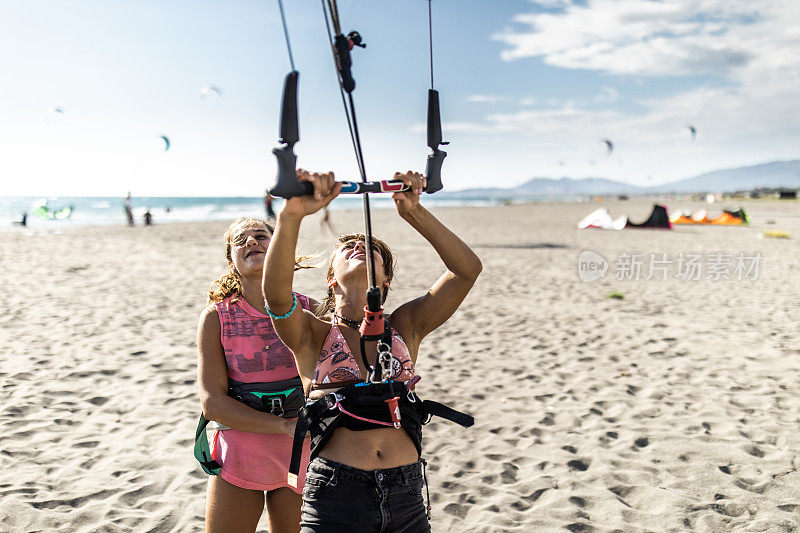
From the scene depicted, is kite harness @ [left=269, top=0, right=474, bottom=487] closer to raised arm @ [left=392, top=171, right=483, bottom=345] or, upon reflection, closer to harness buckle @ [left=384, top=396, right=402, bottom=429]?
harness buckle @ [left=384, top=396, right=402, bottom=429]

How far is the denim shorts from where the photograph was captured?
6.04 feet

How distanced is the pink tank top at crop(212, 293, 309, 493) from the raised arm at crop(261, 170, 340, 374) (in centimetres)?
38

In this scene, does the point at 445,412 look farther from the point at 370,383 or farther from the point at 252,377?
the point at 252,377

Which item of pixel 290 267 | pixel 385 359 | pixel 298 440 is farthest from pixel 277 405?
pixel 290 267

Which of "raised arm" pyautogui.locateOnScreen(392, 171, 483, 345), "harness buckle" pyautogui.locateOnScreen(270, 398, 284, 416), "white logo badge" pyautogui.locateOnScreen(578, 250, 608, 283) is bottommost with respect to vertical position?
"white logo badge" pyautogui.locateOnScreen(578, 250, 608, 283)

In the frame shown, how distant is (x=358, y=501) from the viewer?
186 cm

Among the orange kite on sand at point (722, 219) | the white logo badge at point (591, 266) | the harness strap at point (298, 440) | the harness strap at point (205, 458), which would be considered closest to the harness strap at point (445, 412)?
the harness strap at point (298, 440)

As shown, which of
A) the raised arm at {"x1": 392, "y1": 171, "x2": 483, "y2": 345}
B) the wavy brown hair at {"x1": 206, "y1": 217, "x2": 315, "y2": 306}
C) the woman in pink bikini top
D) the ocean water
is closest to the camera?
the woman in pink bikini top

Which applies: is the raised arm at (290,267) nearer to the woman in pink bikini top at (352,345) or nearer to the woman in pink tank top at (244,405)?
the woman in pink bikini top at (352,345)

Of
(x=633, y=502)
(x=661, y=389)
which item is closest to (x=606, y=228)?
(x=661, y=389)

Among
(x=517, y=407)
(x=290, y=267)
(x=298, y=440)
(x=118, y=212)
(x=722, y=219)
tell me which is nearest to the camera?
(x=290, y=267)

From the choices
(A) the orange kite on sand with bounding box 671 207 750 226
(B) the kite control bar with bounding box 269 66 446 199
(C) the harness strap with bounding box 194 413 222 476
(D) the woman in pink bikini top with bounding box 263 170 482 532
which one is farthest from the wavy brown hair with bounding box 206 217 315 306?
(A) the orange kite on sand with bounding box 671 207 750 226

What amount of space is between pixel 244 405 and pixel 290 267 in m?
0.90

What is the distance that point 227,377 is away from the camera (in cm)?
246
